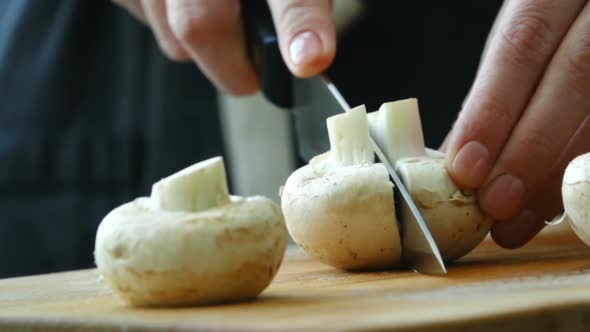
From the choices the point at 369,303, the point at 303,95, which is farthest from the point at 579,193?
the point at 303,95

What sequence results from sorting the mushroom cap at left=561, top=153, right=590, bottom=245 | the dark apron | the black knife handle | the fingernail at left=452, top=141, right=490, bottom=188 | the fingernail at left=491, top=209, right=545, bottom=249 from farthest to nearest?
1. the dark apron
2. the black knife handle
3. the fingernail at left=491, top=209, right=545, bottom=249
4. the fingernail at left=452, top=141, right=490, bottom=188
5. the mushroom cap at left=561, top=153, right=590, bottom=245

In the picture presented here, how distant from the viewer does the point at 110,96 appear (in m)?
3.20

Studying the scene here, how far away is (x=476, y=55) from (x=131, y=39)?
1336mm

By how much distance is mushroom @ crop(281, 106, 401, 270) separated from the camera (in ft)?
4.46

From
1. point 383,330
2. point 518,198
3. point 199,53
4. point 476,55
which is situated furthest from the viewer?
point 476,55

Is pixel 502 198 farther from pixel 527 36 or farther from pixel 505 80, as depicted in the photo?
pixel 527 36

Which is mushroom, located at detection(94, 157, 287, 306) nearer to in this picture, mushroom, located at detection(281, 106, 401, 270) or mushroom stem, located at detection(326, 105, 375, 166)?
mushroom, located at detection(281, 106, 401, 270)

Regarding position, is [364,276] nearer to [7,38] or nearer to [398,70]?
[398,70]

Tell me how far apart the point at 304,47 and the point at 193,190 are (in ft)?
1.98

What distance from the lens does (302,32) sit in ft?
5.50

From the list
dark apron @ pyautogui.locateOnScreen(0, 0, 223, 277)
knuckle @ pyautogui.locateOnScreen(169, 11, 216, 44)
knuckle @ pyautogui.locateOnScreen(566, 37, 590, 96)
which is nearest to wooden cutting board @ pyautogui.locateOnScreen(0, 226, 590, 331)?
knuckle @ pyautogui.locateOnScreen(566, 37, 590, 96)

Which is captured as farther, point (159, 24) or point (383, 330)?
point (159, 24)

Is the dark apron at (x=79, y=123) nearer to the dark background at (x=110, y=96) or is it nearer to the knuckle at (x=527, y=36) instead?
the dark background at (x=110, y=96)

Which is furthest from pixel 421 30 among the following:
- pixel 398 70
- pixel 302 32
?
pixel 302 32
